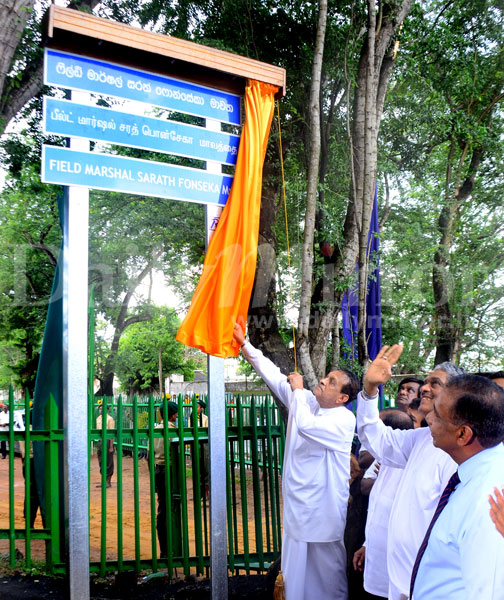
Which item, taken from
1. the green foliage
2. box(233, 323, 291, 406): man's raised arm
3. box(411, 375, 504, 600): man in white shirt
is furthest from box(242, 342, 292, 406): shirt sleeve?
the green foliage

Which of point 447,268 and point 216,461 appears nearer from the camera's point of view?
point 216,461

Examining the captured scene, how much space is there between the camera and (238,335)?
450 cm

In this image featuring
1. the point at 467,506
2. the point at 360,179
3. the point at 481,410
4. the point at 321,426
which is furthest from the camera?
the point at 360,179

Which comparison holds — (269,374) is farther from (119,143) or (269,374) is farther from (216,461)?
(119,143)

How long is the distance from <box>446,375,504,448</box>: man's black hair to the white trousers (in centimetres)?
254

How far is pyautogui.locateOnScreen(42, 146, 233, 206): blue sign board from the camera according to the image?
12.8 feet

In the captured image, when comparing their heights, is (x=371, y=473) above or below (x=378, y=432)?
below

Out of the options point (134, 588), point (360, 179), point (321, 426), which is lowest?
point (134, 588)

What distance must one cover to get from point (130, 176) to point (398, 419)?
106 inches

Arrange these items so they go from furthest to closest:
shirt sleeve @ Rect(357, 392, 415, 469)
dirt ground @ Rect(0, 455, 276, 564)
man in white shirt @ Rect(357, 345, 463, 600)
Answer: dirt ground @ Rect(0, 455, 276, 564) < shirt sleeve @ Rect(357, 392, 415, 469) < man in white shirt @ Rect(357, 345, 463, 600)

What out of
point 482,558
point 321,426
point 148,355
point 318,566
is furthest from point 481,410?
point 148,355

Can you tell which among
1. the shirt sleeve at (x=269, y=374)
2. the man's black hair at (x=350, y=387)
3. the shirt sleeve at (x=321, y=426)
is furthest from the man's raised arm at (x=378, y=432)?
the shirt sleeve at (x=269, y=374)

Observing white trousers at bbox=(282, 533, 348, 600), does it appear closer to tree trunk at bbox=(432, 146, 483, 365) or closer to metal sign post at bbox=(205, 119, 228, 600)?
metal sign post at bbox=(205, 119, 228, 600)

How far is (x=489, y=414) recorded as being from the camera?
203 centimetres
